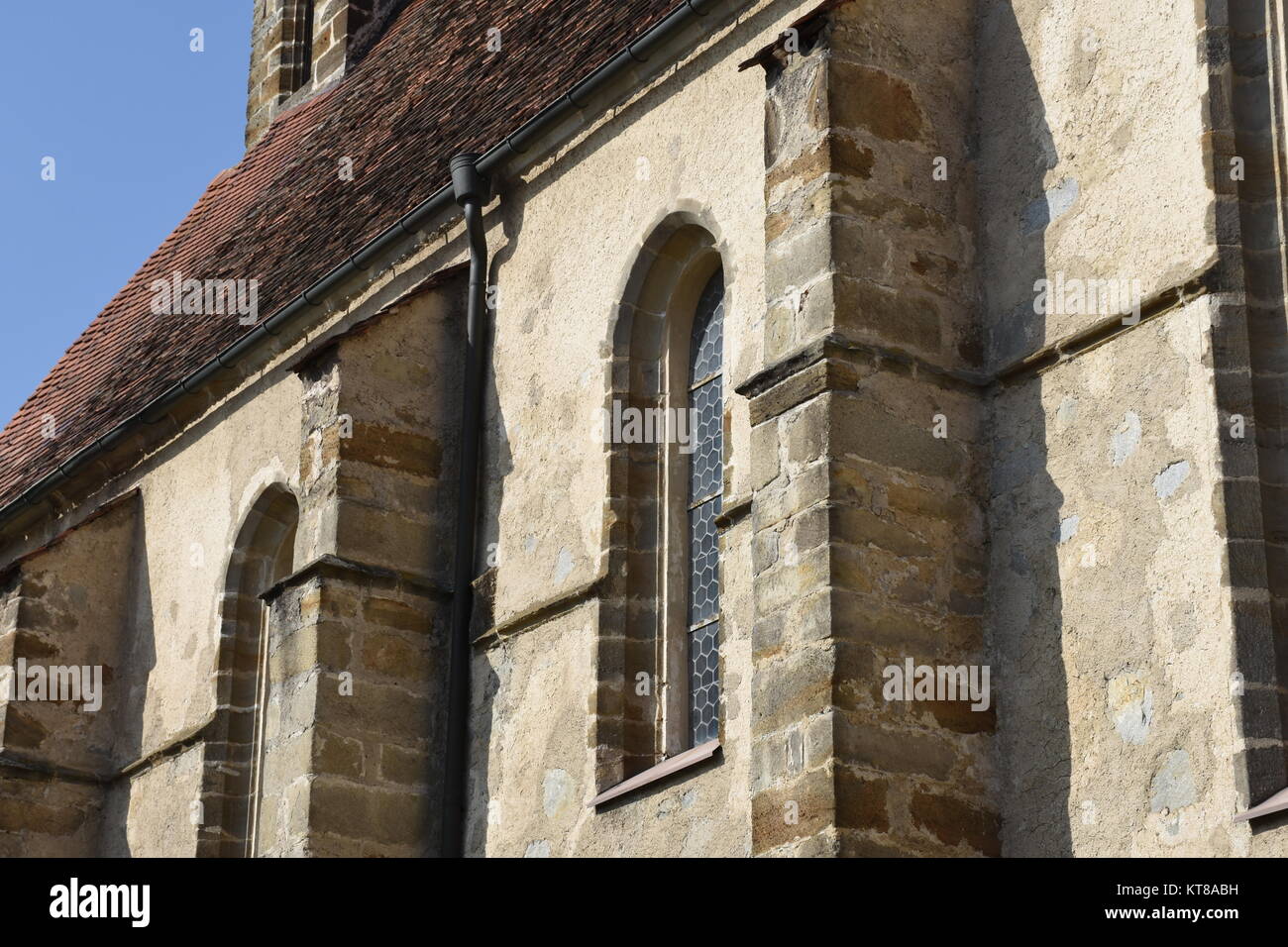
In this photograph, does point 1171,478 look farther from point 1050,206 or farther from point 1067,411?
point 1050,206

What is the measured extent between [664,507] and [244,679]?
4.51 meters

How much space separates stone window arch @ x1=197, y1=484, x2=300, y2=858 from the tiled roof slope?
4.56 ft

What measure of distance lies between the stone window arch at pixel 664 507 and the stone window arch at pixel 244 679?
11.9 ft

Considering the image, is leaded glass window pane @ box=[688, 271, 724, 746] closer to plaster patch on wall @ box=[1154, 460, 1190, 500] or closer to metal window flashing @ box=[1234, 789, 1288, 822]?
plaster patch on wall @ box=[1154, 460, 1190, 500]

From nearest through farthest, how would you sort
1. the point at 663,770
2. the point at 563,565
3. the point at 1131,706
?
the point at 1131,706 < the point at 663,770 < the point at 563,565

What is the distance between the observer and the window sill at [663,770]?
1162 centimetres

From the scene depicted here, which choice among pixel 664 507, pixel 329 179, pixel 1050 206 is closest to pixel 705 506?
pixel 664 507

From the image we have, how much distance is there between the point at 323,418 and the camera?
46.4 feet

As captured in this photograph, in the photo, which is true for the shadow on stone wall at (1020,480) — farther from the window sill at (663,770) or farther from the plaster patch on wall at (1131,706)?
the window sill at (663,770)

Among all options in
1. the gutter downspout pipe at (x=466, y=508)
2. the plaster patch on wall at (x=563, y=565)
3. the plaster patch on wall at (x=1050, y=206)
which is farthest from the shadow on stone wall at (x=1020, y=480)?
the gutter downspout pipe at (x=466, y=508)

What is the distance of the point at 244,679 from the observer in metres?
16.2

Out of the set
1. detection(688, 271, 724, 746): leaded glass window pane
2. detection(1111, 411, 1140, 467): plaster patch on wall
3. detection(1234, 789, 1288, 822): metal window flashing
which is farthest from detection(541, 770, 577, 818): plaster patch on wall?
detection(1234, 789, 1288, 822): metal window flashing

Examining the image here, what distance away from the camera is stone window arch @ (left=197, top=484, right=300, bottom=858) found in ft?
51.8

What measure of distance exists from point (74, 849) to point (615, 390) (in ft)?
20.0
